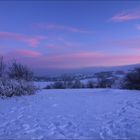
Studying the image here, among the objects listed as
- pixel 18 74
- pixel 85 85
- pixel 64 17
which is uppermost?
pixel 64 17

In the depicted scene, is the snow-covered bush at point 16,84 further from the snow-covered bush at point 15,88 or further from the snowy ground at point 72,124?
the snowy ground at point 72,124

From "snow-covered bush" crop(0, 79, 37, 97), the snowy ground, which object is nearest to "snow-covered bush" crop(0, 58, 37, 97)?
"snow-covered bush" crop(0, 79, 37, 97)

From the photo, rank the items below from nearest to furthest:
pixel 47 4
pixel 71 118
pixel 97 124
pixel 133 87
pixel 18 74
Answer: pixel 97 124 → pixel 71 118 → pixel 47 4 → pixel 18 74 → pixel 133 87

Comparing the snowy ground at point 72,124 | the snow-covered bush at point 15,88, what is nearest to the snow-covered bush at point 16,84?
the snow-covered bush at point 15,88

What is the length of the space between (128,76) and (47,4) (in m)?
7.29

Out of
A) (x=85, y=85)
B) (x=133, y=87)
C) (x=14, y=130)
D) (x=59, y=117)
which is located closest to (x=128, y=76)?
(x=133, y=87)

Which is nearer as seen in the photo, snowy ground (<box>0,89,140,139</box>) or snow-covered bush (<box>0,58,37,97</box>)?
snowy ground (<box>0,89,140,139</box>)

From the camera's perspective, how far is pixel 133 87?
14.6 metres

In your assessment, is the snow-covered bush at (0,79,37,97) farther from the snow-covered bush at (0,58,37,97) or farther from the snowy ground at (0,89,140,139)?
the snowy ground at (0,89,140,139)

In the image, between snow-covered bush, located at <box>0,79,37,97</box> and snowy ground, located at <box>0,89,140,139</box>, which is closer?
snowy ground, located at <box>0,89,140,139</box>

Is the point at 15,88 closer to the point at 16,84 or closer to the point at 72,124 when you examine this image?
the point at 16,84

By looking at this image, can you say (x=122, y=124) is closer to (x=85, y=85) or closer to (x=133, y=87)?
(x=133, y=87)

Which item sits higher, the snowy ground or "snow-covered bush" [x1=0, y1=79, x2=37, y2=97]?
"snow-covered bush" [x1=0, y1=79, x2=37, y2=97]

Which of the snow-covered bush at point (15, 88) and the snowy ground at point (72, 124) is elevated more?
the snow-covered bush at point (15, 88)
